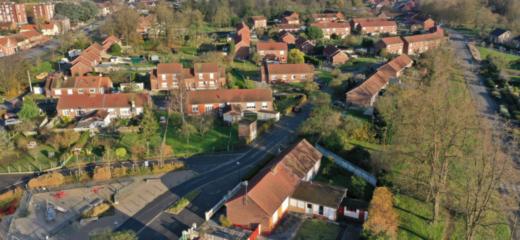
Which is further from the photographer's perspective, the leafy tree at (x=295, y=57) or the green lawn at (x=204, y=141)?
the leafy tree at (x=295, y=57)

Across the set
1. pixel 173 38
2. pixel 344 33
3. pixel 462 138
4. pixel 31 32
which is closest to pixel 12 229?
pixel 462 138

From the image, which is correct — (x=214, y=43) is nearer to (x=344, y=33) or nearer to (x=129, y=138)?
(x=344, y=33)

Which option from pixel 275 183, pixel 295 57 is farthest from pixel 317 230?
pixel 295 57

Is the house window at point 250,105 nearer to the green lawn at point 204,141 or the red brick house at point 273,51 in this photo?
the green lawn at point 204,141


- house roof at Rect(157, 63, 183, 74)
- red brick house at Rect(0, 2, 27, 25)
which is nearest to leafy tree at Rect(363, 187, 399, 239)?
house roof at Rect(157, 63, 183, 74)

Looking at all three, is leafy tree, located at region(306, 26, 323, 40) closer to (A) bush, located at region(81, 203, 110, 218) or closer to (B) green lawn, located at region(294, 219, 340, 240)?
(B) green lawn, located at region(294, 219, 340, 240)

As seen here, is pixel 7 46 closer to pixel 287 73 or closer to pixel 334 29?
pixel 287 73

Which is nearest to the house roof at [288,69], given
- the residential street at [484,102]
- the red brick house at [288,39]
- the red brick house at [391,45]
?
the residential street at [484,102]
